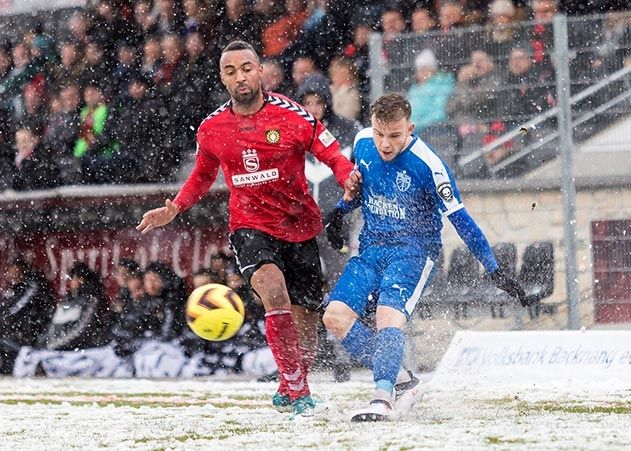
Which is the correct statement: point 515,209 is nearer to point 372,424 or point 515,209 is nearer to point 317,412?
point 317,412

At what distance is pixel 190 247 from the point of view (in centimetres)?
1270

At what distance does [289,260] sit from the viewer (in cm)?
790

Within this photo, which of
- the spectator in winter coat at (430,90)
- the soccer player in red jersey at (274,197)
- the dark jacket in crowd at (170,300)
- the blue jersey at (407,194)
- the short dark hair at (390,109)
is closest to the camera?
the short dark hair at (390,109)

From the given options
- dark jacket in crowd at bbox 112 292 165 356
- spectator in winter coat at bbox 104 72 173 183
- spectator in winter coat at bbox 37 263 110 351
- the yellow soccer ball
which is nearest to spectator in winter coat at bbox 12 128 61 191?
spectator in winter coat at bbox 104 72 173 183

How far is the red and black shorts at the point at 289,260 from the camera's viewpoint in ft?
25.2

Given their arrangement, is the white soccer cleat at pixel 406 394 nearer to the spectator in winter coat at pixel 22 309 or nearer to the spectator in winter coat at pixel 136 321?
the spectator in winter coat at pixel 136 321

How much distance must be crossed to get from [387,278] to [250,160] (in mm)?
1214

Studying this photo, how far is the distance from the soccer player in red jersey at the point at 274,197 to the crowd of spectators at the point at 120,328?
398 cm

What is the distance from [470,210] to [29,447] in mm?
5755

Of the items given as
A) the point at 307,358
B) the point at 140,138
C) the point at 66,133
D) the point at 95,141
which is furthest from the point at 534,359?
the point at 66,133

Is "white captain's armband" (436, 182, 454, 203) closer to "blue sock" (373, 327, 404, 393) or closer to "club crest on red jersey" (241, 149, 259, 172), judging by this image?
"blue sock" (373, 327, 404, 393)

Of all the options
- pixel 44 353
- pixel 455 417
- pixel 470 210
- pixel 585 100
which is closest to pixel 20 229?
pixel 44 353

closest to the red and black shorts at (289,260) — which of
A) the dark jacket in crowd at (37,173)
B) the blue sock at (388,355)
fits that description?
the blue sock at (388,355)

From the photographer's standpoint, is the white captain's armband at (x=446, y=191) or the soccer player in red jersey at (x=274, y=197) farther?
the soccer player in red jersey at (x=274, y=197)
